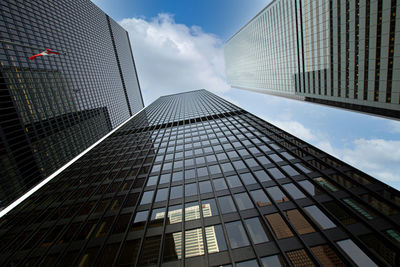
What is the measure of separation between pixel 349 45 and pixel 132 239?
52.6 m

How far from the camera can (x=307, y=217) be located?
12484 millimetres

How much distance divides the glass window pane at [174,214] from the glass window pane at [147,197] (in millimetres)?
2767

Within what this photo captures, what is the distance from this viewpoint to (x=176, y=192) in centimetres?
1788


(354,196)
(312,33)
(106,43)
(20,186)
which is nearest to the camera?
(354,196)

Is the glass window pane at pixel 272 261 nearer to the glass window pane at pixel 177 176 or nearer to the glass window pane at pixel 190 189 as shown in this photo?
the glass window pane at pixel 190 189

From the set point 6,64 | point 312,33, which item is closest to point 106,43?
point 6,64

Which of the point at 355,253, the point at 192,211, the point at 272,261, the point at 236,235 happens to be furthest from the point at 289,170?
the point at 192,211

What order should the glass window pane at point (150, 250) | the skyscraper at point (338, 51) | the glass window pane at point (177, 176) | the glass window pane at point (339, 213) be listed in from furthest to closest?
the skyscraper at point (338, 51) → the glass window pane at point (177, 176) → the glass window pane at point (339, 213) → the glass window pane at point (150, 250)

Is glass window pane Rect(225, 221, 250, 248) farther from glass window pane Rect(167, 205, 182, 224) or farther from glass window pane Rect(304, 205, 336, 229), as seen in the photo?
glass window pane Rect(304, 205, 336, 229)

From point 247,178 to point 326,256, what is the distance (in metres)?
8.72

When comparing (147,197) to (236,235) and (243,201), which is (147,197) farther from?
(236,235)

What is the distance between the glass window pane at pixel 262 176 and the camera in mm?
17453

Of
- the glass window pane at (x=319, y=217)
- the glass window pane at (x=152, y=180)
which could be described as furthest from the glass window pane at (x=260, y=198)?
the glass window pane at (x=152, y=180)

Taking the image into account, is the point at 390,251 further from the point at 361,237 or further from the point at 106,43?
the point at 106,43
